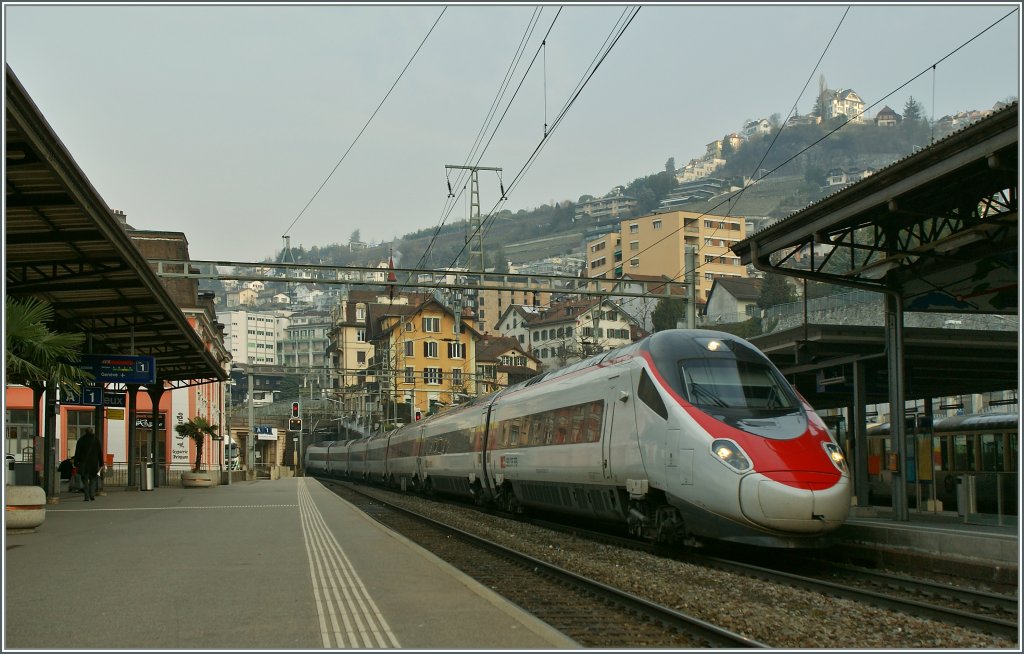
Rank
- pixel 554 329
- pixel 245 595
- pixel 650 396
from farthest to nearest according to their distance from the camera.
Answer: pixel 554 329 < pixel 650 396 < pixel 245 595

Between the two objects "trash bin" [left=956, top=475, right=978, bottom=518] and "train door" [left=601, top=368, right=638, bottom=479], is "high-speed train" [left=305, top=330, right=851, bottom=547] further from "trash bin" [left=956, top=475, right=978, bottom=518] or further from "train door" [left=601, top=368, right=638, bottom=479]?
"trash bin" [left=956, top=475, right=978, bottom=518]

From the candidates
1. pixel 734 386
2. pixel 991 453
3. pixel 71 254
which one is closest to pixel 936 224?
pixel 734 386

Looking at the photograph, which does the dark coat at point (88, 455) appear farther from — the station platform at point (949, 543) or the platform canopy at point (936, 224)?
the station platform at point (949, 543)

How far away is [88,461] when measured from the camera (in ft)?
94.9

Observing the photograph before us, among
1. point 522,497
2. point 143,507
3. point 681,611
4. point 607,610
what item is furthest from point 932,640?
point 143,507

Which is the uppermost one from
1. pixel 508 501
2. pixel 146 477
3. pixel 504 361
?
pixel 504 361

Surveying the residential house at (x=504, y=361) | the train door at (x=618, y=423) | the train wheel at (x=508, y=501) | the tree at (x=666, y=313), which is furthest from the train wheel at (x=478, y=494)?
the tree at (x=666, y=313)

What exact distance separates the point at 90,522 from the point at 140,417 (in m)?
38.0

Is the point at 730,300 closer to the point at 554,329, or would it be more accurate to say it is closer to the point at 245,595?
the point at 554,329

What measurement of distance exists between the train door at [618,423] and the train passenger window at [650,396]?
335mm

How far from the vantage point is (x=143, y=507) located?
82.5 ft

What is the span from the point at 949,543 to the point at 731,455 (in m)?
3.07

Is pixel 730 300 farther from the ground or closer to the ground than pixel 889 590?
farther from the ground

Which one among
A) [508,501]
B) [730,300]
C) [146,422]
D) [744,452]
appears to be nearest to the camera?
[744,452]
